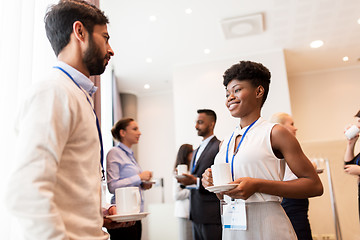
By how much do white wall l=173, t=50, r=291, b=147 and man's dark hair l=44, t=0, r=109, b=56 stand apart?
3896 mm

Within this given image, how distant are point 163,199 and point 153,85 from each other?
7.37 feet

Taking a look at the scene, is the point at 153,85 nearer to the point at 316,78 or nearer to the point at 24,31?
the point at 316,78

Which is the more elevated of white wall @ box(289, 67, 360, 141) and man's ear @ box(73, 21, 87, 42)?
white wall @ box(289, 67, 360, 141)

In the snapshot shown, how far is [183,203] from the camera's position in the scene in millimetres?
3555

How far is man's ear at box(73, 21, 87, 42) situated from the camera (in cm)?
108

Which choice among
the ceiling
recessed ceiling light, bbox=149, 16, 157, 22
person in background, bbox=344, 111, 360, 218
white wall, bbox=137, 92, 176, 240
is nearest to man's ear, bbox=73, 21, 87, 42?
person in background, bbox=344, 111, 360, 218

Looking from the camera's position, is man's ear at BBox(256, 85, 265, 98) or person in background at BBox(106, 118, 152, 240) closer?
man's ear at BBox(256, 85, 265, 98)

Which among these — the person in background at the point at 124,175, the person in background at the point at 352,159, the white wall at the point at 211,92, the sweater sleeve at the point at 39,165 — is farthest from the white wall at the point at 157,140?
the sweater sleeve at the point at 39,165

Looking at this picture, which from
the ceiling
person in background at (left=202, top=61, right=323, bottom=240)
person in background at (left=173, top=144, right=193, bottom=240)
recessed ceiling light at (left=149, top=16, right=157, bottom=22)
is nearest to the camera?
person in background at (left=202, top=61, right=323, bottom=240)

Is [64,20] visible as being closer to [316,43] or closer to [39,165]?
[39,165]

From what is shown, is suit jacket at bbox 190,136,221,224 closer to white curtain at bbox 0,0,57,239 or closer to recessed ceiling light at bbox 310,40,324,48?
white curtain at bbox 0,0,57,239

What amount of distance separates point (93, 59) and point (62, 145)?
1.26 feet

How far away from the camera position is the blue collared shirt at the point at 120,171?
2449mm

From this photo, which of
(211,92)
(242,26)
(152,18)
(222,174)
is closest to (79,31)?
(222,174)
